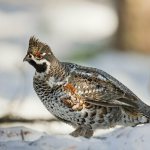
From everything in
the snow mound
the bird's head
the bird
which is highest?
the bird's head

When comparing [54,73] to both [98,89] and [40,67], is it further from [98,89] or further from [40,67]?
[98,89]

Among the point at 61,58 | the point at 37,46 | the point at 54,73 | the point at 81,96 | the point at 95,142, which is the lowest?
the point at 95,142

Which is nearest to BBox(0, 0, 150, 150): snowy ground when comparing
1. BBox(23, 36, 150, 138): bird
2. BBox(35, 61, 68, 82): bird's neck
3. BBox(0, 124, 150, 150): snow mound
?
BBox(0, 124, 150, 150): snow mound

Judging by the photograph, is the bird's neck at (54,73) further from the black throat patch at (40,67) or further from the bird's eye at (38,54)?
the bird's eye at (38,54)

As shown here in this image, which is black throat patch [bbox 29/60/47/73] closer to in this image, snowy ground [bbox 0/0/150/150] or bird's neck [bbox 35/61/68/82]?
bird's neck [bbox 35/61/68/82]

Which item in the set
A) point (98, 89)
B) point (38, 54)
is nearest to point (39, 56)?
point (38, 54)

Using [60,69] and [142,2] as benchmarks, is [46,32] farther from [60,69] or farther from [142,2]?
[60,69]

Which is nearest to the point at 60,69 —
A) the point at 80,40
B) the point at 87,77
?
the point at 87,77

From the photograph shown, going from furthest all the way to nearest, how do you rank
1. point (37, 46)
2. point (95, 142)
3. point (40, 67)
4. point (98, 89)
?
point (98, 89) → point (40, 67) → point (37, 46) → point (95, 142)
